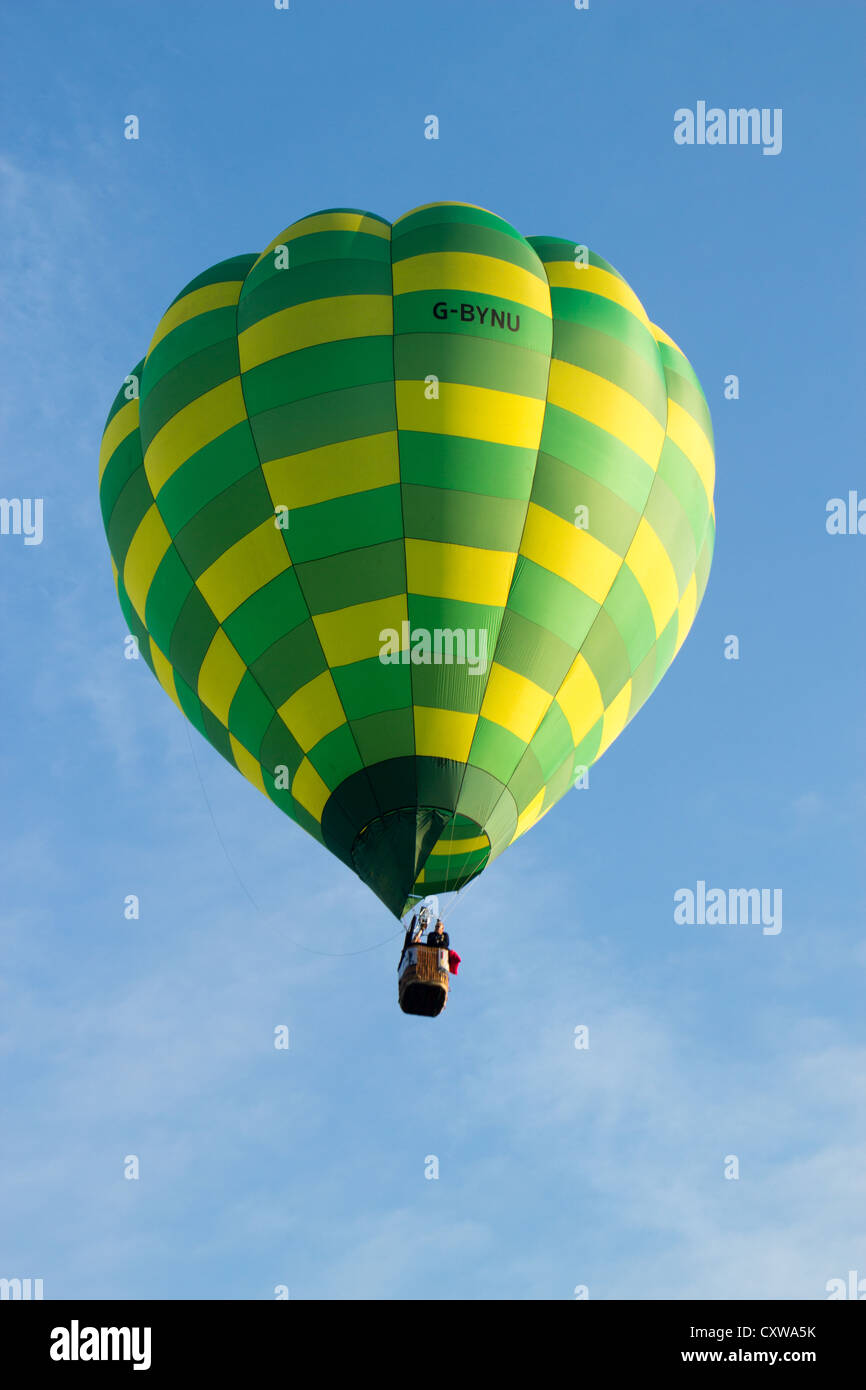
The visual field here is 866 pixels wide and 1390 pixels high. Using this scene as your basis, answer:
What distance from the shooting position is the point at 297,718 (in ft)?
48.8

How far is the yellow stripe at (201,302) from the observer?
16297 mm

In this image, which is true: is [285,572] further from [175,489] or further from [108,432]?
[108,432]

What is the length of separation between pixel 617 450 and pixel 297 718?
388 cm

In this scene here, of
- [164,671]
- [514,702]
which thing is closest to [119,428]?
[164,671]

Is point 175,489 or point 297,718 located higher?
point 175,489

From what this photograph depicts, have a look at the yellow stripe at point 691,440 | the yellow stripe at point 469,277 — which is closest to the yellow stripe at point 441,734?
the yellow stripe at point 691,440

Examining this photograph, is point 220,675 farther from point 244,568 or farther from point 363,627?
point 363,627

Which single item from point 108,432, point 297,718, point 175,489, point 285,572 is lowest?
point 297,718

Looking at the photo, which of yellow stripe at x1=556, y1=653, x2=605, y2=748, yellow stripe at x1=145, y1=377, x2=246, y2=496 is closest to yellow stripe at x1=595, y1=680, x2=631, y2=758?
yellow stripe at x1=556, y1=653, x2=605, y2=748

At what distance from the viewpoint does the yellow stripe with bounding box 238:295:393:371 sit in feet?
50.3

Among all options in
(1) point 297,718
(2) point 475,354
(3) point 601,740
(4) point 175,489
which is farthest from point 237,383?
(3) point 601,740

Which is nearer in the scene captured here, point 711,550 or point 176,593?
point 176,593

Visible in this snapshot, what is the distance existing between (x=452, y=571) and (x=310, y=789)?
7.61ft

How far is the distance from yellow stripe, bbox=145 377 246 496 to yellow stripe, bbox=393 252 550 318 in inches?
73.3
